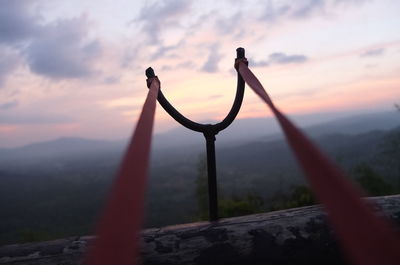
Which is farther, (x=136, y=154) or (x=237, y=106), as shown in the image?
(x=237, y=106)

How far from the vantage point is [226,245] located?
1.57 metres

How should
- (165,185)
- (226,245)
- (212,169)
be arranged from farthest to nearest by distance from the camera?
(165,185) → (212,169) → (226,245)

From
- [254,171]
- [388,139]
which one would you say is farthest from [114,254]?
[254,171]

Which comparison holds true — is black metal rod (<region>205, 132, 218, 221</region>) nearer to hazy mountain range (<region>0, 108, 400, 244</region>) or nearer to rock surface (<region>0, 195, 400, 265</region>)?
rock surface (<region>0, 195, 400, 265</region>)

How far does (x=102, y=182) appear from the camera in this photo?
60125 millimetres

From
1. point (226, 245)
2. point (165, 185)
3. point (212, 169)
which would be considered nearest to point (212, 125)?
point (212, 169)

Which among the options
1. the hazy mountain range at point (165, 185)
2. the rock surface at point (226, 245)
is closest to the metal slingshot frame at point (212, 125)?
the rock surface at point (226, 245)

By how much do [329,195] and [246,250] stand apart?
1.14 meters

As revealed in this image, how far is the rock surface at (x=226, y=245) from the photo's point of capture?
154 centimetres

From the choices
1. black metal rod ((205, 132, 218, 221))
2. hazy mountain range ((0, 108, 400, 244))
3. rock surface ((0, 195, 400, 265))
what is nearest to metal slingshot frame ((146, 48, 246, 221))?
black metal rod ((205, 132, 218, 221))

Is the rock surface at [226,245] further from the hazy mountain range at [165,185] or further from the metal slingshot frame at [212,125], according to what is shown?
the hazy mountain range at [165,185]

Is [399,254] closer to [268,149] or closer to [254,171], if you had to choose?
[254,171]

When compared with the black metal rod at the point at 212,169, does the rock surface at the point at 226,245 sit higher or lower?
lower

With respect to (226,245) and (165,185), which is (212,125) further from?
(165,185)
